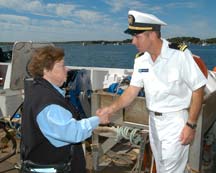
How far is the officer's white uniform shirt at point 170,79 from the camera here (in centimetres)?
251

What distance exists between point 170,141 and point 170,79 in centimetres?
54

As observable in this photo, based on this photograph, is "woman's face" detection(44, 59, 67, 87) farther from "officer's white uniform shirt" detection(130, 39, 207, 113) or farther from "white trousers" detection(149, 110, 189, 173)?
"white trousers" detection(149, 110, 189, 173)

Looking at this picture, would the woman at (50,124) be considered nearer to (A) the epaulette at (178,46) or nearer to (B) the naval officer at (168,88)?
(B) the naval officer at (168,88)

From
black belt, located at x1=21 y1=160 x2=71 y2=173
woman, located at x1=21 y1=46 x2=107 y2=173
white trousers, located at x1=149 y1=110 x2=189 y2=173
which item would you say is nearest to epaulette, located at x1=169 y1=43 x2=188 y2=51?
white trousers, located at x1=149 y1=110 x2=189 y2=173

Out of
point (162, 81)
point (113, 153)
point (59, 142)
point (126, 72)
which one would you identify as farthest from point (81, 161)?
point (126, 72)

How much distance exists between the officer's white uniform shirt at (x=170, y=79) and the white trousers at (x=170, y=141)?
0.08m

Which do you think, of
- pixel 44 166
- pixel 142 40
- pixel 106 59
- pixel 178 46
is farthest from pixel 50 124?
pixel 106 59

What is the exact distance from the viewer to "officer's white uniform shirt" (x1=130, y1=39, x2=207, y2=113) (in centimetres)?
251

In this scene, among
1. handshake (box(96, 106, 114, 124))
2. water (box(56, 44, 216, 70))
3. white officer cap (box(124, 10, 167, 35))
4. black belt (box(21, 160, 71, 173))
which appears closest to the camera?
black belt (box(21, 160, 71, 173))

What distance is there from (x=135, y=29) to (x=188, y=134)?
38.8 inches

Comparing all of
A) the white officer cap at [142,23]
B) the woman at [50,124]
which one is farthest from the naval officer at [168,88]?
Result: the woman at [50,124]

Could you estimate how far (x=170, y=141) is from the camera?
2662 millimetres

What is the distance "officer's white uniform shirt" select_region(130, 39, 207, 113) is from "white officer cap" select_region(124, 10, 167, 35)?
0.19 m

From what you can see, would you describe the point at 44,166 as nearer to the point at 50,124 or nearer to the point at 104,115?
the point at 50,124
